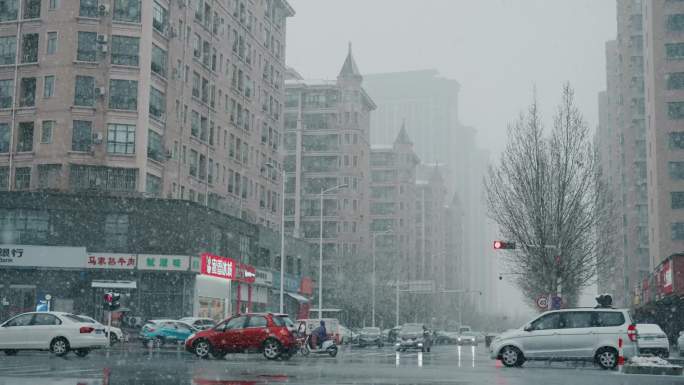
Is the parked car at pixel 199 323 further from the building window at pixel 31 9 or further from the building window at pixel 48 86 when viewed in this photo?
the building window at pixel 31 9

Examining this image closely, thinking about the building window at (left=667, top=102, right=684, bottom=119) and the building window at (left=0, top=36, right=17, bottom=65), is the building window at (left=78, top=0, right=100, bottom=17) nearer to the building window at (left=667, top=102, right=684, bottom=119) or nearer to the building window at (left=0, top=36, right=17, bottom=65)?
the building window at (left=0, top=36, right=17, bottom=65)

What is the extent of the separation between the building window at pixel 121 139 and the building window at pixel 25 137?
16.2 ft

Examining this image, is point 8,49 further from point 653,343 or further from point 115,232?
point 653,343

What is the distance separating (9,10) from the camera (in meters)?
52.8

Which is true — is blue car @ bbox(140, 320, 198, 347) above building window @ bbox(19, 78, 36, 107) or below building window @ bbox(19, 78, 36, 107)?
below

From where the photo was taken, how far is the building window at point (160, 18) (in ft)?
173

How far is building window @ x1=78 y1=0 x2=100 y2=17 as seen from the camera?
5138cm

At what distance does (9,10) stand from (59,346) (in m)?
33.3

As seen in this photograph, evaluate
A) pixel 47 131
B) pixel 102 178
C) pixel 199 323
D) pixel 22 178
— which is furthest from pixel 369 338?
pixel 47 131

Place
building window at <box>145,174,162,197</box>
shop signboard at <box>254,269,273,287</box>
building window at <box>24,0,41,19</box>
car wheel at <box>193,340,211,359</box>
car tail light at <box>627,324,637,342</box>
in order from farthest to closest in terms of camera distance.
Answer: shop signboard at <box>254,269,273,287</box> → building window at <box>24,0,41,19</box> → building window at <box>145,174,162,197</box> → car wheel at <box>193,340,211,359</box> → car tail light at <box>627,324,637,342</box>

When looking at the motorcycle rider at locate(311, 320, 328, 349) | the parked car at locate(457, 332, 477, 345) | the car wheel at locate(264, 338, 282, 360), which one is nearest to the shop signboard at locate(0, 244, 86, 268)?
the motorcycle rider at locate(311, 320, 328, 349)

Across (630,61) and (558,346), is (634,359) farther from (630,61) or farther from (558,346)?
(630,61)

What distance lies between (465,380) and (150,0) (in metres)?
40.5

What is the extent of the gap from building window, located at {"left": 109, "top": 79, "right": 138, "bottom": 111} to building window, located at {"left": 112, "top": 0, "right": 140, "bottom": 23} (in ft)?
12.4
